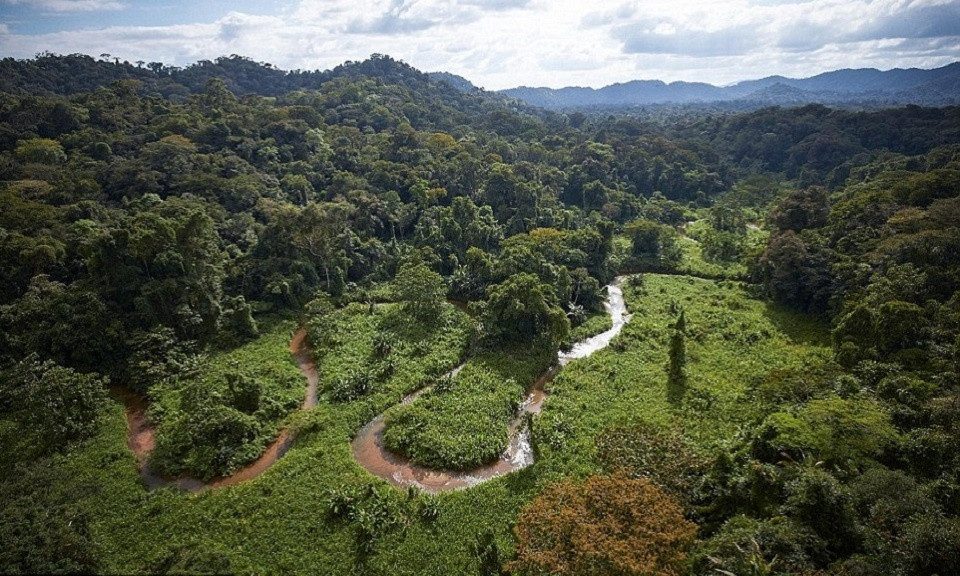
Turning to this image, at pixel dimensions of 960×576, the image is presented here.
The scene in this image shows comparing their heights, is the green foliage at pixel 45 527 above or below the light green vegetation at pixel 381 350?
above

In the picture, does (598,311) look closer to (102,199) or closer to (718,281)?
(718,281)

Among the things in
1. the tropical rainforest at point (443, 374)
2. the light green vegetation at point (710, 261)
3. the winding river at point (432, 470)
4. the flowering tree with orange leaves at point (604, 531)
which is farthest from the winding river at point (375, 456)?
the light green vegetation at point (710, 261)

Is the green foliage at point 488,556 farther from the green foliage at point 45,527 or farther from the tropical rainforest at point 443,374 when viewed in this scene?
the green foliage at point 45,527

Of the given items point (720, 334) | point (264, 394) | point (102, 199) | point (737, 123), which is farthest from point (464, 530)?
point (737, 123)

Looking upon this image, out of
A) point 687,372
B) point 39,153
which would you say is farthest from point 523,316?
point 39,153

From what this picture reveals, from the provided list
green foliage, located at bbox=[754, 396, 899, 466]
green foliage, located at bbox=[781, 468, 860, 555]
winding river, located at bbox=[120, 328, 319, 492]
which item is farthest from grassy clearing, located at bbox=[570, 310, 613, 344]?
green foliage, located at bbox=[781, 468, 860, 555]

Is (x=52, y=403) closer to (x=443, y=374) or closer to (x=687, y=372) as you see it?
(x=443, y=374)

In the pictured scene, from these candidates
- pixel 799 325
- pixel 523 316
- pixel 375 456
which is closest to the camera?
pixel 375 456
